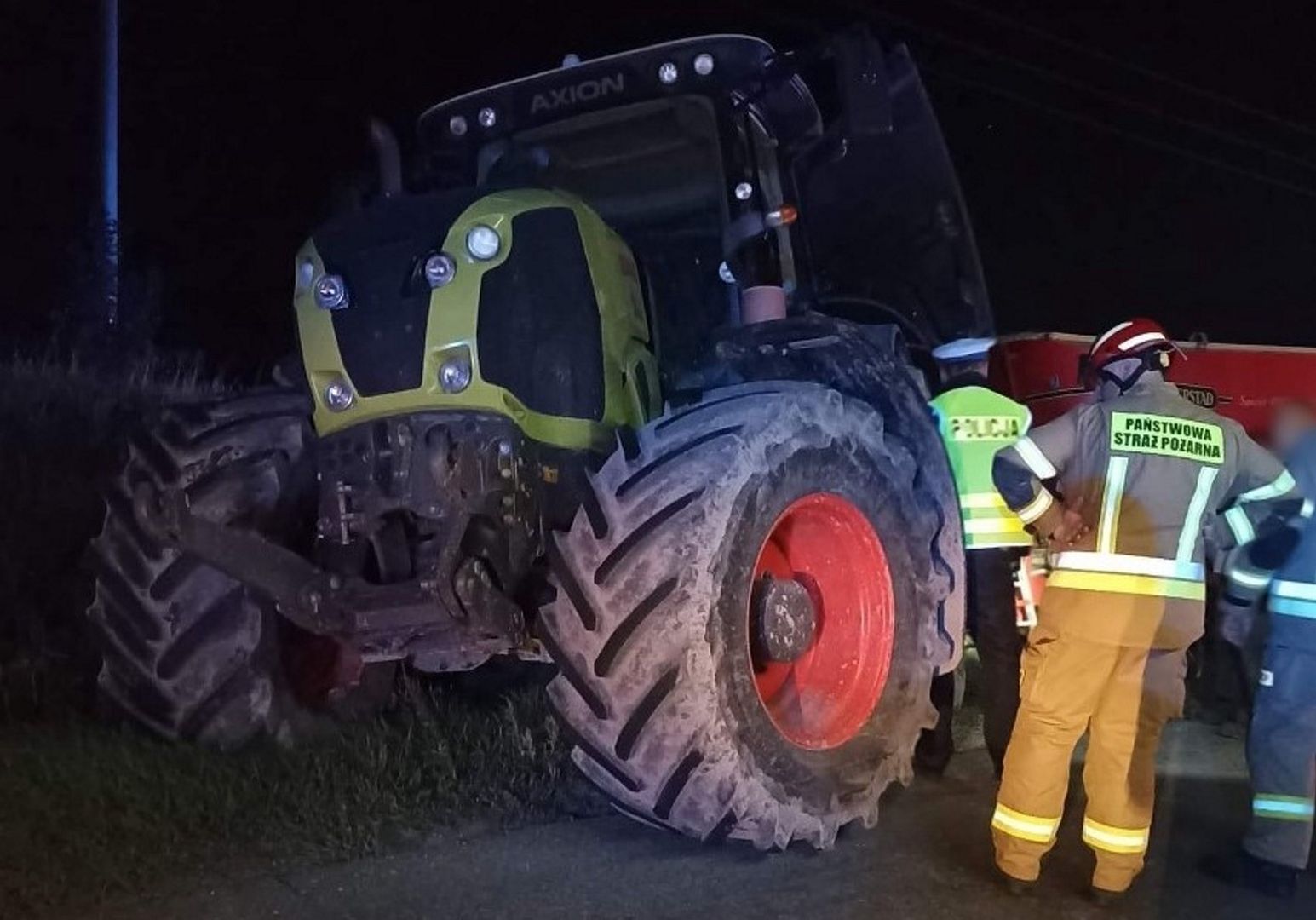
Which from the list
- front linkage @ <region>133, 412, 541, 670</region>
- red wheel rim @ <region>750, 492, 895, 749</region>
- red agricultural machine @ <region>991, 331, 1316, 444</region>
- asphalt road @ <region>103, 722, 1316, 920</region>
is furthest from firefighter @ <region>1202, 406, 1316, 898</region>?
red agricultural machine @ <region>991, 331, 1316, 444</region>

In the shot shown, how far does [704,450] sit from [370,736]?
2.03 meters

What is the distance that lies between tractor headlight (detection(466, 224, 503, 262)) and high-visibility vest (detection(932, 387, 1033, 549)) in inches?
75.4

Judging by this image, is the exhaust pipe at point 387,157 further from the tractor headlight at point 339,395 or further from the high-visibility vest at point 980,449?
the high-visibility vest at point 980,449

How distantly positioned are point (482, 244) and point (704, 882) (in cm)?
215

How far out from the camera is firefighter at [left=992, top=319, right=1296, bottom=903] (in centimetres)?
462

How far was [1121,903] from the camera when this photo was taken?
15.0 feet

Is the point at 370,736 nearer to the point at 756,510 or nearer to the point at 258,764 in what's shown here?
the point at 258,764

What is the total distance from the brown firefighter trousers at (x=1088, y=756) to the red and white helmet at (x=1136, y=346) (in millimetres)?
942

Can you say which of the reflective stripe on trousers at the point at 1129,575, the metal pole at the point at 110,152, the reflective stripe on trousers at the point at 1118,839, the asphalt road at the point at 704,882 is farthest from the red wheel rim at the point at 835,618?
the metal pole at the point at 110,152

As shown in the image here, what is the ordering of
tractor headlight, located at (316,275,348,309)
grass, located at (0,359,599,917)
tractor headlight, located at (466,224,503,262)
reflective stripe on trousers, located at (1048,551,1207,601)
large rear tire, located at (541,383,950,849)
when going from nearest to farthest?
large rear tire, located at (541,383,950,849) < grass, located at (0,359,599,917) < reflective stripe on trousers, located at (1048,551,1207,601) < tractor headlight, located at (466,224,503,262) < tractor headlight, located at (316,275,348,309)

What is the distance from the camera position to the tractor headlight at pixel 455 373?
4742mm

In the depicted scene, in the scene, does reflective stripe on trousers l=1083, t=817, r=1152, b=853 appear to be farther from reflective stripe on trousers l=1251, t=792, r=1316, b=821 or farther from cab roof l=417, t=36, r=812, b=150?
cab roof l=417, t=36, r=812, b=150

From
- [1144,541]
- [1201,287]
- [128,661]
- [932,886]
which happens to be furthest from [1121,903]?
[1201,287]

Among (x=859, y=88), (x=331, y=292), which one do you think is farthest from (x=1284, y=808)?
(x=331, y=292)
